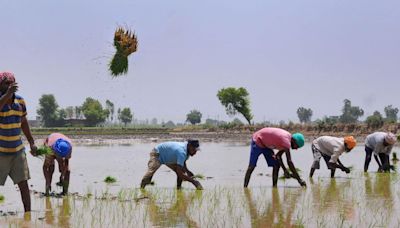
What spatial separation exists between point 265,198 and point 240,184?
2690mm

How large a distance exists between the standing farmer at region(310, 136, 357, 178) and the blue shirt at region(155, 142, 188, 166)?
4.13m

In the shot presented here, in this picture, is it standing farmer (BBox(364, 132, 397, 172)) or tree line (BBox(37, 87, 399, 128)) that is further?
tree line (BBox(37, 87, 399, 128))

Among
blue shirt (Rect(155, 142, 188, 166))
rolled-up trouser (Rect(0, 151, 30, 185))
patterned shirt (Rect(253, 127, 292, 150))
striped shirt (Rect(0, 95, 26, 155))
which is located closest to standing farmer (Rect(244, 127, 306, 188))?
patterned shirt (Rect(253, 127, 292, 150))

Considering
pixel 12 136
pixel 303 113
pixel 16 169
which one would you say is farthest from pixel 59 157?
pixel 303 113

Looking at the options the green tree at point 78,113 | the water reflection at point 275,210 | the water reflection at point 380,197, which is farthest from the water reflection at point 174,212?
the green tree at point 78,113

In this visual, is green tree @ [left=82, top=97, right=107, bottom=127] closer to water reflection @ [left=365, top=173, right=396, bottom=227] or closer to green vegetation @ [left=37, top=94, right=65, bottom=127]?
green vegetation @ [left=37, top=94, right=65, bottom=127]

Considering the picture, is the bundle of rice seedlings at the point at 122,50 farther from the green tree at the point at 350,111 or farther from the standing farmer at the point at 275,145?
the green tree at the point at 350,111

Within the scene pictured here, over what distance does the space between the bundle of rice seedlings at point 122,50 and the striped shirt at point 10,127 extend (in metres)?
4.22

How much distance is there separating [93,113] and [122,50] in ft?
283

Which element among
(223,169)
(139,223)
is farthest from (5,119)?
(223,169)

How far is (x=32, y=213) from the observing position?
7473 mm

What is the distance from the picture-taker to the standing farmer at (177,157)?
10.1 m

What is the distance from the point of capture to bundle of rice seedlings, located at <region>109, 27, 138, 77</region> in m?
11.0

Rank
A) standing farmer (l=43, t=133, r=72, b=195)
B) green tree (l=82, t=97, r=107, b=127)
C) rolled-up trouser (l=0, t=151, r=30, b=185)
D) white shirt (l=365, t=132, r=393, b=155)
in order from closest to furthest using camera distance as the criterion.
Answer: rolled-up trouser (l=0, t=151, r=30, b=185) < standing farmer (l=43, t=133, r=72, b=195) < white shirt (l=365, t=132, r=393, b=155) < green tree (l=82, t=97, r=107, b=127)
